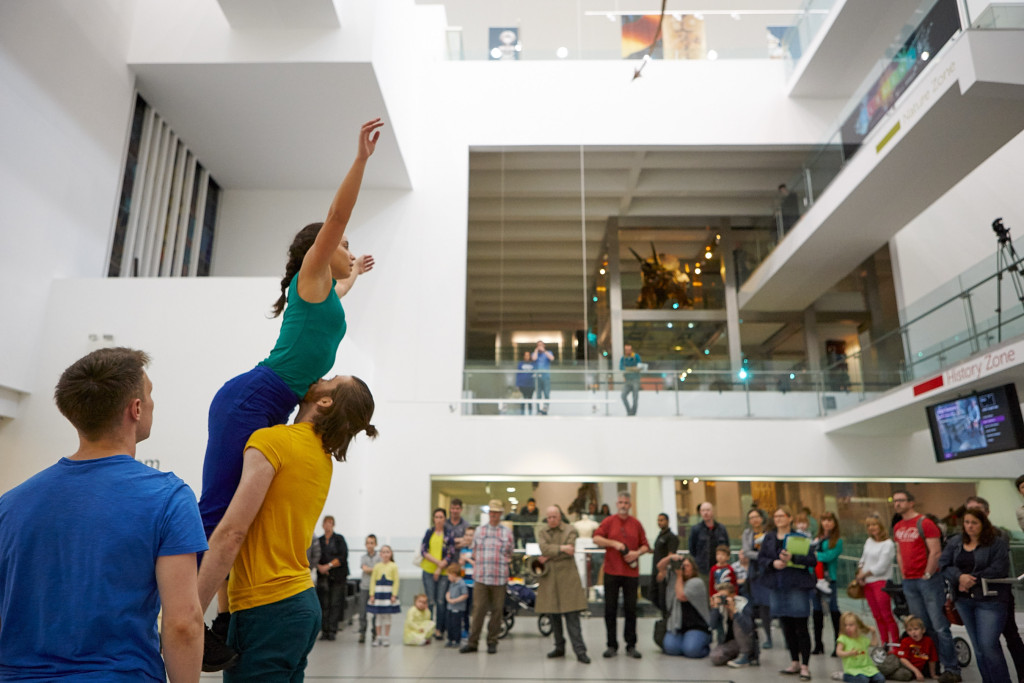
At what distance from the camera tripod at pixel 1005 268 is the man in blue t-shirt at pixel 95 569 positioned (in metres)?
8.52

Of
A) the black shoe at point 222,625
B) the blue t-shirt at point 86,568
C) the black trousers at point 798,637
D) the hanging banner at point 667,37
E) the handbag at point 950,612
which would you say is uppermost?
the hanging banner at point 667,37

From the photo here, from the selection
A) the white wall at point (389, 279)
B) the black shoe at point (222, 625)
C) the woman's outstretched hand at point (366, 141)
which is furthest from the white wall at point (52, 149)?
the black shoe at point (222, 625)

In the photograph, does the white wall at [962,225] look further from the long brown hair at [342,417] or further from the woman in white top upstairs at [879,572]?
the long brown hair at [342,417]

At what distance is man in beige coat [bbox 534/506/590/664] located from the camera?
23.0ft

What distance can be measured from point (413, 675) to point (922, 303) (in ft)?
27.5

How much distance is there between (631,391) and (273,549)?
11.5 meters

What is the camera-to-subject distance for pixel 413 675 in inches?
222

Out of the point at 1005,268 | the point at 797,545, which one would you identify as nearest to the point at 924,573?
the point at 797,545

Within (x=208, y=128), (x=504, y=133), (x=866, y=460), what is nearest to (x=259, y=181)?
(x=208, y=128)

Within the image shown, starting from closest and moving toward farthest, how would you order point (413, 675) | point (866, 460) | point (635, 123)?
1. point (413, 675)
2. point (866, 460)
3. point (635, 123)

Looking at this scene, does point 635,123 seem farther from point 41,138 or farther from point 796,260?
point 41,138

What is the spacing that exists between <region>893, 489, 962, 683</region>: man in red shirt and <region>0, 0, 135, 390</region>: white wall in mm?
9272

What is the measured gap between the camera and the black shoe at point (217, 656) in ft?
5.35

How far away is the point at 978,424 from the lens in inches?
339
